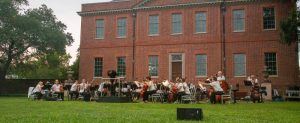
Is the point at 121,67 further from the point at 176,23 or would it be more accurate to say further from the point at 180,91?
the point at 180,91

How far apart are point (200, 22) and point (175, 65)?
4023 millimetres

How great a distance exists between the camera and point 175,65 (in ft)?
105

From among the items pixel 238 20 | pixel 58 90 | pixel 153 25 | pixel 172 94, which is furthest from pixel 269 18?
pixel 58 90

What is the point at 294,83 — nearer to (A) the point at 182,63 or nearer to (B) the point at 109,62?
(A) the point at 182,63

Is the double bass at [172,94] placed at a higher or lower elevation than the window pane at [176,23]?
lower

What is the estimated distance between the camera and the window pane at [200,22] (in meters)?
31.5

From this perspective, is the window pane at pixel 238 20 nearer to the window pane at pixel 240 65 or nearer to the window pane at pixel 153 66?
the window pane at pixel 240 65

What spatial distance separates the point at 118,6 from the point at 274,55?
45.4ft

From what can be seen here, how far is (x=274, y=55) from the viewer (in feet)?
97.2

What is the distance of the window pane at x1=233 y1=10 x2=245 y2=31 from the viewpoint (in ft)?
101

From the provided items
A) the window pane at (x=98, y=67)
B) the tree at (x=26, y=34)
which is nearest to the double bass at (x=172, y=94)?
the window pane at (x=98, y=67)

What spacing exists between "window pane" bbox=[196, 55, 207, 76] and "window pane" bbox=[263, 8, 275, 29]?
5.29 meters

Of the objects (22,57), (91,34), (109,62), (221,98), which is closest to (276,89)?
(221,98)

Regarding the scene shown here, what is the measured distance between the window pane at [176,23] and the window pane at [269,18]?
6661 mm
